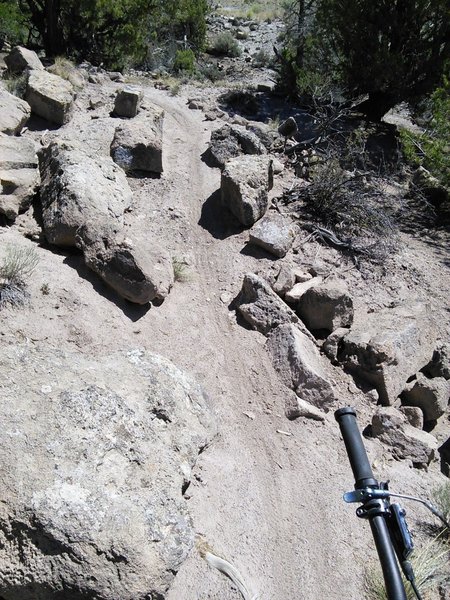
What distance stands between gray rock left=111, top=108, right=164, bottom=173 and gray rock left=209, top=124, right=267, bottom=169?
106 centimetres

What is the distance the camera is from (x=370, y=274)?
737 centimetres

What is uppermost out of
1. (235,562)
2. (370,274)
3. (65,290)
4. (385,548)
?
(385,548)

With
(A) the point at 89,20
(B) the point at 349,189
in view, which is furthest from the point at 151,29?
(B) the point at 349,189

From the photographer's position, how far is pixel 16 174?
20.3 ft

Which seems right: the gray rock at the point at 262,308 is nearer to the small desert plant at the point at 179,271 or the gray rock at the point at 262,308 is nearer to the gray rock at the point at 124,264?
the small desert plant at the point at 179,271

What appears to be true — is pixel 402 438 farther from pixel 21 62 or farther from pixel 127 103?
pixel 21 62


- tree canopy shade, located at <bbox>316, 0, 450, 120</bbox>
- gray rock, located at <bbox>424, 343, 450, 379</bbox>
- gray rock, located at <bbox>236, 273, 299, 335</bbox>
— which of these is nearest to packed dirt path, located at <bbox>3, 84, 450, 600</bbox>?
gray rock, located at <bbox>236, 273, 299, 335</bbox>

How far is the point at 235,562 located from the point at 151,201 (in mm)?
4793

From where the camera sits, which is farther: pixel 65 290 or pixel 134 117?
pixel 134 117

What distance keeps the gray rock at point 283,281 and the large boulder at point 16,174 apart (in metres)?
2.87

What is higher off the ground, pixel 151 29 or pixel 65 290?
pixel 151 29

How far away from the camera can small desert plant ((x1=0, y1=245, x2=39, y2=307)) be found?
15.4 ft

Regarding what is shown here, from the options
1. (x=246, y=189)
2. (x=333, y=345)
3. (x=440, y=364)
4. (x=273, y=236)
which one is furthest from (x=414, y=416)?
(x=246, y=189)

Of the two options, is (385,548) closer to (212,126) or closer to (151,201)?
(151,201)
